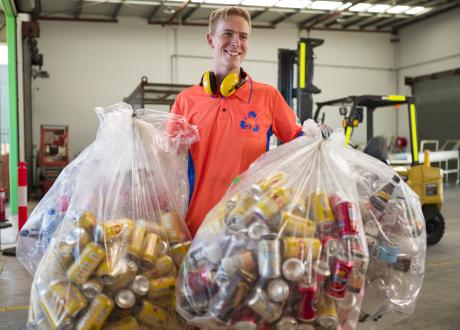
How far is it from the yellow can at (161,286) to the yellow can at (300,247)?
419mm

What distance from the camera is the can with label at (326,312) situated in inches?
56.5

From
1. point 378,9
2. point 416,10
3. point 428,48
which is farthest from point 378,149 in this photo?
point 428,48

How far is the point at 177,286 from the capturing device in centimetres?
154

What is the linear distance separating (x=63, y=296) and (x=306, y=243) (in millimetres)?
756

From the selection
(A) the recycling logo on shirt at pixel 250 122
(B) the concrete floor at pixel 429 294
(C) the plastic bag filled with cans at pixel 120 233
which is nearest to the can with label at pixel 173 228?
(C) the plastic bag filled with cans at pixel 120 233

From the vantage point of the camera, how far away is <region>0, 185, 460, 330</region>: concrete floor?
11.3 feet

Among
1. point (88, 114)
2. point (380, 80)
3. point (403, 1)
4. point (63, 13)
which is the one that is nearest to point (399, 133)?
point (380, 80)

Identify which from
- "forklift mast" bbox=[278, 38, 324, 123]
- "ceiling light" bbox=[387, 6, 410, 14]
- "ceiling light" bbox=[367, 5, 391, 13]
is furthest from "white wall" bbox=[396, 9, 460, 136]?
"forklift mast" bbox=[278, 38, 324, 123]

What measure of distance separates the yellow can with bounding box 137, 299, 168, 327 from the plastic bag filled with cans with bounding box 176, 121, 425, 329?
0.11 meters

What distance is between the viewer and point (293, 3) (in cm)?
1430

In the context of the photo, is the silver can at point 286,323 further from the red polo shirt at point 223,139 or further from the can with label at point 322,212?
the red polo shirt at point 223,139

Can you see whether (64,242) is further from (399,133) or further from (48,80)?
(399,133)

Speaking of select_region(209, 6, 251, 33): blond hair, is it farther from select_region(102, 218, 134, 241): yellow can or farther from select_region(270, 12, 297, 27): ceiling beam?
select_region(270, 12, 297, 27): ceiling beam

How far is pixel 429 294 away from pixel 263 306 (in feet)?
10.6
